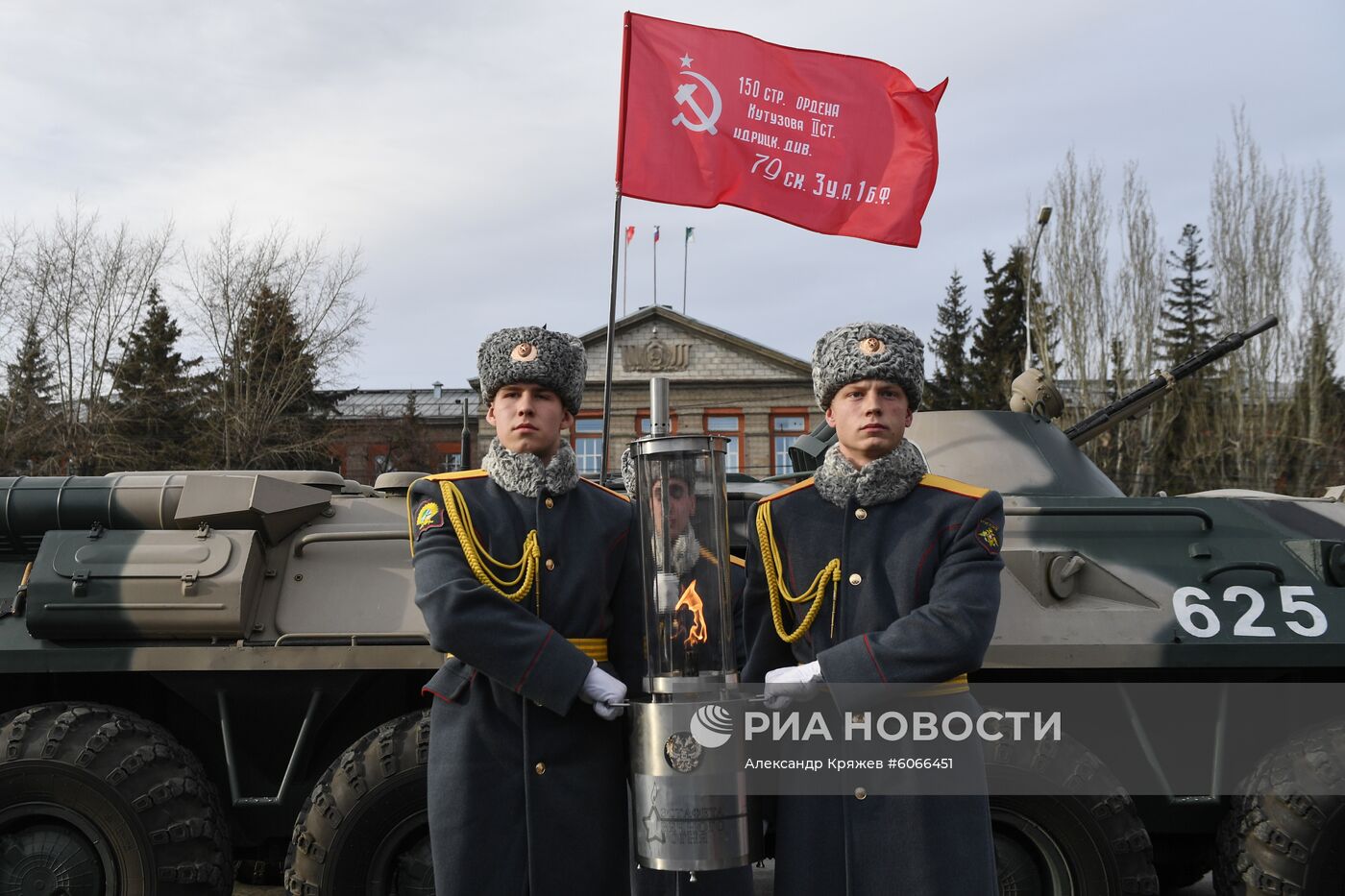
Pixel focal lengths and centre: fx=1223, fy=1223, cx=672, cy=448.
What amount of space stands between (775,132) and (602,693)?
4980 millimetres

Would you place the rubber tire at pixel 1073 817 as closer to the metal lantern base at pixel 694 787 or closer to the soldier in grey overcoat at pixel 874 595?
the soldier in grey overcoat at pixel 874 595

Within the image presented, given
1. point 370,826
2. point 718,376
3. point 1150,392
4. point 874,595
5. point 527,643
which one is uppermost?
point 718,376

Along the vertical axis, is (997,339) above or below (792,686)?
above

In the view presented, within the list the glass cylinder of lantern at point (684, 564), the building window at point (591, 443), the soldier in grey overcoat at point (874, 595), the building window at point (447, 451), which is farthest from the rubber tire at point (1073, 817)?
the building window at point (447, 451)

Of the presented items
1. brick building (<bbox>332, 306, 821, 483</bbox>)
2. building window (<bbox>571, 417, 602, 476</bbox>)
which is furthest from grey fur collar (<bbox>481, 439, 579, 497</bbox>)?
brick building (<bbox>332, 306, 821, 483</bbox>)

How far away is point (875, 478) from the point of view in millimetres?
3051

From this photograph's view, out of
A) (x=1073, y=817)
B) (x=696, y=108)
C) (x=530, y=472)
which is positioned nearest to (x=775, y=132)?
(x=696, y=108)

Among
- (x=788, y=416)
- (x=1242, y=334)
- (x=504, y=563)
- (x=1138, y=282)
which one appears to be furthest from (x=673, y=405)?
(x=504, y=563)

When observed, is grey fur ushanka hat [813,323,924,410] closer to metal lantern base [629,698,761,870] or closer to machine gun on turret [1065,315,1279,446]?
metal lantern base [629,698,761,870]

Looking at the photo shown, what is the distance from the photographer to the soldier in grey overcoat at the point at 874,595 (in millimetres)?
2881

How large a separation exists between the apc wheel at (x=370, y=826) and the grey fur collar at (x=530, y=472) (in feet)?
5.61

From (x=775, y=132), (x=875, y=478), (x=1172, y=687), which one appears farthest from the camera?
(x=775, y=132)

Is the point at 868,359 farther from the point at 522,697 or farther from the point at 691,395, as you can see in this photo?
the point at 691,395

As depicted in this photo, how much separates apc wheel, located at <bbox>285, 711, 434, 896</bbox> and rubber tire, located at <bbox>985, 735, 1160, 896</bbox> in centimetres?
216
